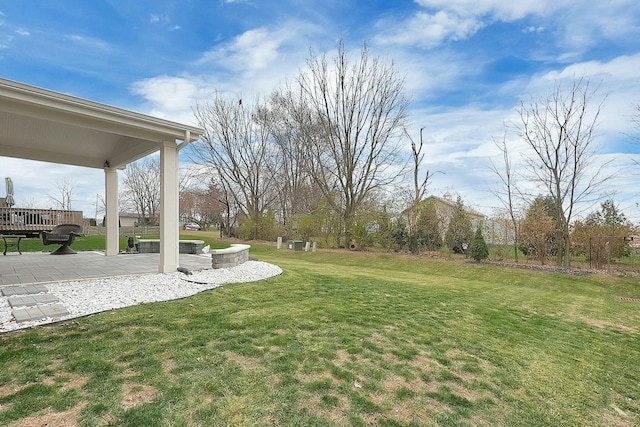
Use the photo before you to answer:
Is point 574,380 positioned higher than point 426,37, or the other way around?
point 426,37

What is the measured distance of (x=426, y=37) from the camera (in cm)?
969

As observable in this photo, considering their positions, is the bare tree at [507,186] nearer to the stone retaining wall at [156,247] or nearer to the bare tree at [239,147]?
the stone retaining wall at [156,247]

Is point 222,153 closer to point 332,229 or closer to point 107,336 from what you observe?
point 332,229

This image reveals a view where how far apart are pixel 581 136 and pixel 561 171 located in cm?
128

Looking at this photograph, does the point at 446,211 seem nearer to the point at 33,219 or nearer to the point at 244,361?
the point at 244,361

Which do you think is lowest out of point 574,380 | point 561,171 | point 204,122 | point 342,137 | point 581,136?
point 574,380

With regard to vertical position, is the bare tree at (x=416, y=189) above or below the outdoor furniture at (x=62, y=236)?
above

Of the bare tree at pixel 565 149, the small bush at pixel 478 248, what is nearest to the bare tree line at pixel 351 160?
the bare tree at pixel 565 149

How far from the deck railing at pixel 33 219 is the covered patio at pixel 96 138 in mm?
1575

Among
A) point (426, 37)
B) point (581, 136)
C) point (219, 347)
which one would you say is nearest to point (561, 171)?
point (581, 136)

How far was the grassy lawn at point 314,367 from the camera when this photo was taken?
206cm

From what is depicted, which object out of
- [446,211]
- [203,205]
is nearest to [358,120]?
[446,211]

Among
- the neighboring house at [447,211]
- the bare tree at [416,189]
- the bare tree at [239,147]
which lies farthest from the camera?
the bare tree at [239,147]

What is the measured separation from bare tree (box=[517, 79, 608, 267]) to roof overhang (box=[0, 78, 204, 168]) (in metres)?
11.8
